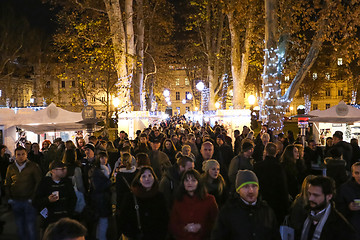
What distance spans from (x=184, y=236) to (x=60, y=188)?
234cm

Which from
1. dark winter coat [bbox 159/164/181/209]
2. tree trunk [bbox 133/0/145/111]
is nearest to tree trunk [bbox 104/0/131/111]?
tree trunk [bbox 133/0/145/111]

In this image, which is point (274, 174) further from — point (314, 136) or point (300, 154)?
point (314, 136)

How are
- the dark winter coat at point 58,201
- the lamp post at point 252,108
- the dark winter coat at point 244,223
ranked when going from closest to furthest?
the dark winter coat at point 244,223 → the dark winter coat at point 58,201 → the lamp post at point 252,108

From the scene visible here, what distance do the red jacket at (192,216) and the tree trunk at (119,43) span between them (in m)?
15.9

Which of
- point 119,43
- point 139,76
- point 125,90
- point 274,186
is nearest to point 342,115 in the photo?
point 125,90

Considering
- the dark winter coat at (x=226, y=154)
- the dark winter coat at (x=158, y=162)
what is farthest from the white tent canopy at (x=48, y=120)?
the dark winter coat at (x=226, y=154)

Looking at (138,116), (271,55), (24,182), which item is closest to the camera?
(24,182)

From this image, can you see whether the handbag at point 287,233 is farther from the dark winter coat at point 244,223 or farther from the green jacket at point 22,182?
the green jacket at point 22,182

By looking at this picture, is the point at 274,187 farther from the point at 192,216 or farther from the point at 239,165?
the point at 192,216

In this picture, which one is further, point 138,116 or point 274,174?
point 138,116

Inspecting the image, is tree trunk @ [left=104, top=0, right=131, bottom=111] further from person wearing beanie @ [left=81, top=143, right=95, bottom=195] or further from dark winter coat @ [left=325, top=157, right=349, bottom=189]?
dark winter coat @ [left=325, top=157, right=349, bottom=189]

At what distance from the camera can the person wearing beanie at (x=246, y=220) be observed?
3.61 meters

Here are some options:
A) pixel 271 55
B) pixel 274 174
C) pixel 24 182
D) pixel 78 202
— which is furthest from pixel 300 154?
pixel 271 55

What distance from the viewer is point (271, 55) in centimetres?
1694
